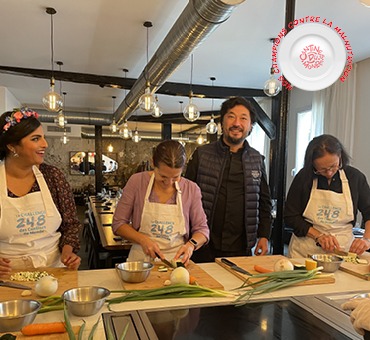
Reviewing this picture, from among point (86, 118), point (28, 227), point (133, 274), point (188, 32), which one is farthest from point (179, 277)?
point (86, 118)

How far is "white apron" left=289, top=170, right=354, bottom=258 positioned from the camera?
2.14 m

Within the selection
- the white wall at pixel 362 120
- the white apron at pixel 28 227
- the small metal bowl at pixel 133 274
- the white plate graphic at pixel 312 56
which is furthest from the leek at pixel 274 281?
the white wall at pixel 362 120

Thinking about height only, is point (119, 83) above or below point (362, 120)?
above

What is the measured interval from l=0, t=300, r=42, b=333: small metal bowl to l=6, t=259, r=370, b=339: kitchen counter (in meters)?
0.05

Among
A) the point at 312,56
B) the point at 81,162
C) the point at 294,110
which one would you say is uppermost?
the point at 294,110

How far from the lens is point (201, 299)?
4.48 ft

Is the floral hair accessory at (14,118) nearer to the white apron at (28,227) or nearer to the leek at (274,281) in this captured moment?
the white apron at (28,227)

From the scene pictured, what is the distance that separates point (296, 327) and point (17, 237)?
1.34 m

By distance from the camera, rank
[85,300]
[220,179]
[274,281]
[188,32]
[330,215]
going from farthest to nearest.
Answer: [188,32]
[220,179]
[330,215]
[274,281]
[85,300]

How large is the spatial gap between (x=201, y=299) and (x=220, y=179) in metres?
1.03

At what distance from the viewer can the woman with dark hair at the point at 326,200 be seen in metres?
2.13

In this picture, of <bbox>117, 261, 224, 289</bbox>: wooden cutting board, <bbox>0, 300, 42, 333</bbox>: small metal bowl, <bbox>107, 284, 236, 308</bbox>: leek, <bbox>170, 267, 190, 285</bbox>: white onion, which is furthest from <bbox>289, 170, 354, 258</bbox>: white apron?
<bbox>0, 300, 42, 333</bbox>: small metal bowl

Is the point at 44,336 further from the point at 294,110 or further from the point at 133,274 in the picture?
the point at 294,110

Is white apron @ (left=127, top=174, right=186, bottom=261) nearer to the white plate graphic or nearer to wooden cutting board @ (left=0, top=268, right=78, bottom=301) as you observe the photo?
wooden cutting board @ (left=0, top=268, right=78, bottom=301)
